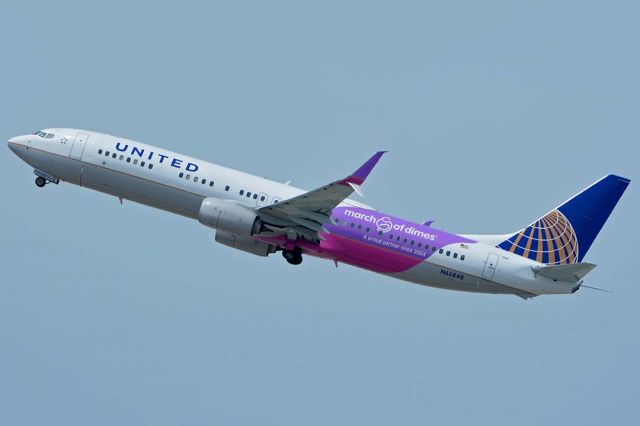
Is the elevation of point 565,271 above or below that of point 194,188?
below

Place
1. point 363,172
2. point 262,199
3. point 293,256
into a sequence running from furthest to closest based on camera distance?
point 293,256 < point 262,199 < point 363,172

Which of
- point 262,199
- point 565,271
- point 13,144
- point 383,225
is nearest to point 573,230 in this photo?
point 565,271

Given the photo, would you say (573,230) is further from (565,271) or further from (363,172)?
(363,172)

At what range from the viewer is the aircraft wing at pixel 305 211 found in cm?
6888

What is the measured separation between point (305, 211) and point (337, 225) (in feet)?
7.50

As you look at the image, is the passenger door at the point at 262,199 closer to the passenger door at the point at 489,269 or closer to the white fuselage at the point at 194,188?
the white fuselage at the point at 194,188

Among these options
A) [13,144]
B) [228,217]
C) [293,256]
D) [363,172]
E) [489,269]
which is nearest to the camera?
[363,172]

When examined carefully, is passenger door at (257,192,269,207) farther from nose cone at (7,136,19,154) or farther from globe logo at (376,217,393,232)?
nose cone at (7,136,19,154)

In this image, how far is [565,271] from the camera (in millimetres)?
70062

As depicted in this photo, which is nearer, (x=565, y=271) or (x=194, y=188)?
(x=565, y=271)

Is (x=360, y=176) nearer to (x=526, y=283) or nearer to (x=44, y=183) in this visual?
(x=526, y=283)

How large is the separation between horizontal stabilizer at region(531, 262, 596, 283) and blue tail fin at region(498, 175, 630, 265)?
210 cm

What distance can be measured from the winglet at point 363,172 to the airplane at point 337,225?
4325mm

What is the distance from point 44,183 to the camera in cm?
7700
